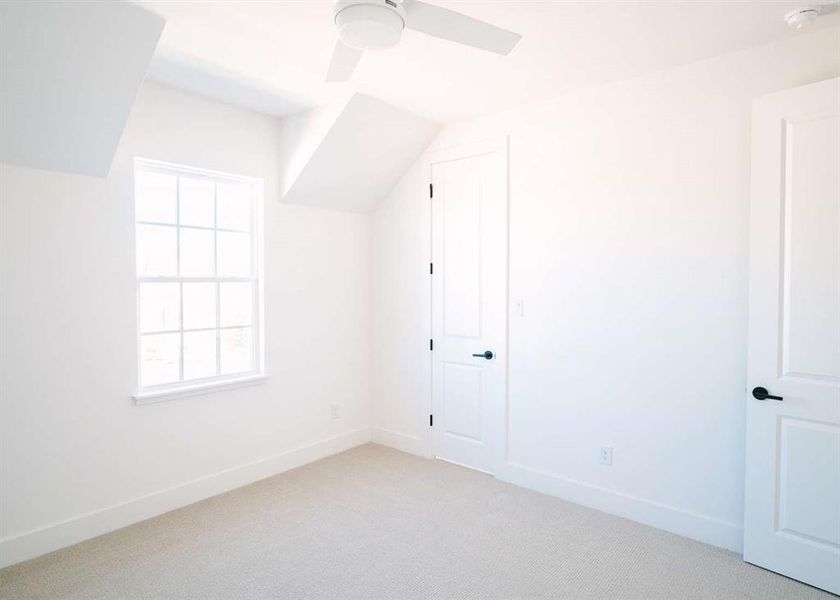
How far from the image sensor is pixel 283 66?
2.89 m

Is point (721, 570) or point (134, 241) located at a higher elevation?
point (134, 241)

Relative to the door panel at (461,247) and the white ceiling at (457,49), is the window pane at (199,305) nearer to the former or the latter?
the white ceiling at (457,49)

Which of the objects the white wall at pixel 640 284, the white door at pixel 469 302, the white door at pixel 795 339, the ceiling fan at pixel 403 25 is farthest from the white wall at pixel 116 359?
the white door at pixel 795 339

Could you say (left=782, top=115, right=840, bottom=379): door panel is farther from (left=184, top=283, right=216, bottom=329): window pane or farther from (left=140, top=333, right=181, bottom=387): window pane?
(left=140, top=333, right=181, bottom=387): window pane

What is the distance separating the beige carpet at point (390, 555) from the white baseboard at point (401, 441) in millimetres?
702

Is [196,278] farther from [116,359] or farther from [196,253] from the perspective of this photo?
[116,359]

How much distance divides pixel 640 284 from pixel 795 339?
83 cm

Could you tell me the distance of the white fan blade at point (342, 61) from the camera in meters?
2.09

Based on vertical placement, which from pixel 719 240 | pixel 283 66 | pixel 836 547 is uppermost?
pixel 283 66

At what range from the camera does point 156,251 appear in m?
3.20

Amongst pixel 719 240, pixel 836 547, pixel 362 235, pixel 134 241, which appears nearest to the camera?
pixel 836 547

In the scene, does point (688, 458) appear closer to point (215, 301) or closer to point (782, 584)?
point (782, 584)

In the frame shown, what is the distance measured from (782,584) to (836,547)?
0.30 metres

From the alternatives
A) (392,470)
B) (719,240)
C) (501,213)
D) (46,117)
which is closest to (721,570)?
(719,240)
